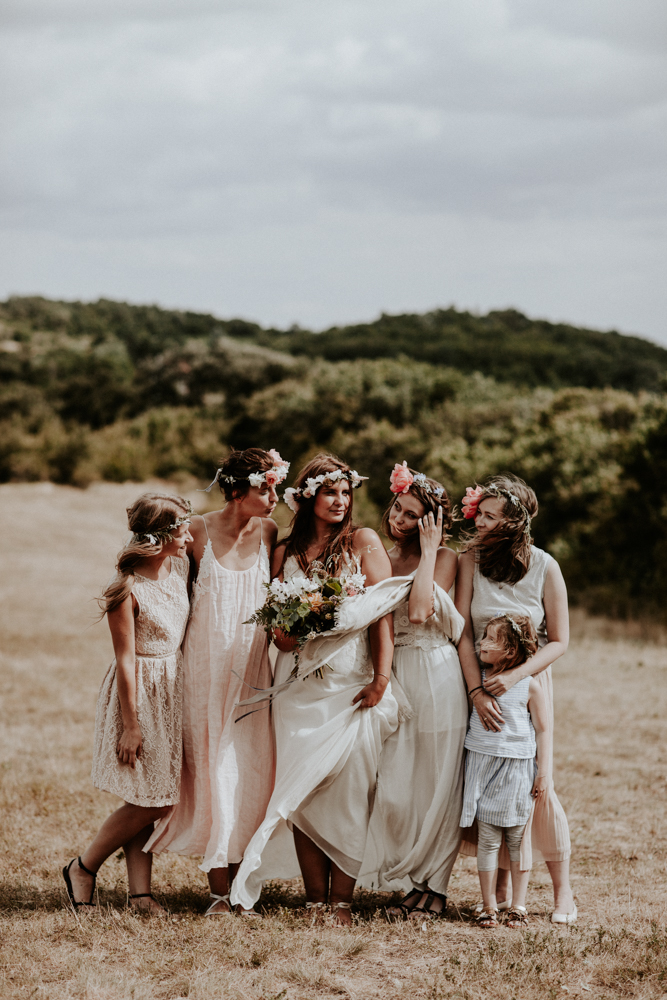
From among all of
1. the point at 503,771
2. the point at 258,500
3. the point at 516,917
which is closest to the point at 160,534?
the point at 258,500

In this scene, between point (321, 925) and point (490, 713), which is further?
point (490, 713)

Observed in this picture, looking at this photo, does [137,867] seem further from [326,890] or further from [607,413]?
[607,413]

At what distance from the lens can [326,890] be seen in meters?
4.99

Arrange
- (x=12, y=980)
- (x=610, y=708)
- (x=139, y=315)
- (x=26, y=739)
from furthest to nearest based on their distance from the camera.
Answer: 1. (x=139, y=315)
2. (x=610, y=708)
3. (x=26, y=739)
4. (x=12, y=980)

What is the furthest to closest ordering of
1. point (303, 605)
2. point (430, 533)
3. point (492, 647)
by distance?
point (430, 533), point (492, 647), point (303, 605)

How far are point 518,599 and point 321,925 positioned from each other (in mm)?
2061

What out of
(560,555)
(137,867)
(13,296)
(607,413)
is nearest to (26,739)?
(137,867)

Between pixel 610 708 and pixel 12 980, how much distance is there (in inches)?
342

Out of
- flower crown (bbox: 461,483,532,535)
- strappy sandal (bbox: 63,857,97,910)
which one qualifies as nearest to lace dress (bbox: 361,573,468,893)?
flower crown (bbox: 461,483,532,535)

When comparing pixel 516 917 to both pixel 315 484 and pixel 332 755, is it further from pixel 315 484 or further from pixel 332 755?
pixel 315 484

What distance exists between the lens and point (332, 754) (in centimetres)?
481

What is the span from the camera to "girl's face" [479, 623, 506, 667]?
489cm

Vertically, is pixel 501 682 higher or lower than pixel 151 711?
higher

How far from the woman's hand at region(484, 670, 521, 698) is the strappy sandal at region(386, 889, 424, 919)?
123 centimetres
